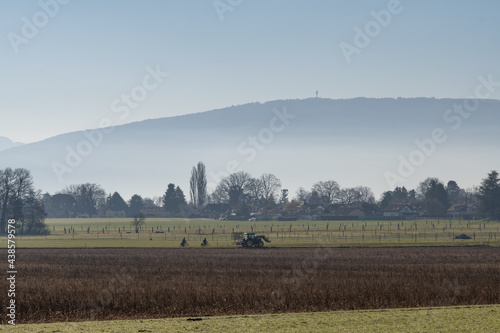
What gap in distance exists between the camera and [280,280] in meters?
35.9

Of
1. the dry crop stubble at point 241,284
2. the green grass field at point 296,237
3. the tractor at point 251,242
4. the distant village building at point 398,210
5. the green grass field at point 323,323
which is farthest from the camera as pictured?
the distant village building at point 398,210

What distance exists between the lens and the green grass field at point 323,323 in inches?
808

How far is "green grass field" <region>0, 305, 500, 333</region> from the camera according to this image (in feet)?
67.4

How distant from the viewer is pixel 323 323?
21.3 metres

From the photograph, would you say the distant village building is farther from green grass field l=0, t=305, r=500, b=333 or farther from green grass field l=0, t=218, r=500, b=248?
green grass field l=0, t=305, r=500, b=333

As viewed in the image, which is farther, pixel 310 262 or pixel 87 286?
pixel 310 262

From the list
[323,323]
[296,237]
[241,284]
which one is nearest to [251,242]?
[296,237]

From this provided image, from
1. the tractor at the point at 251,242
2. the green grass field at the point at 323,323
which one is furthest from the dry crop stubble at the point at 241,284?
the tractor at the point at 251,242

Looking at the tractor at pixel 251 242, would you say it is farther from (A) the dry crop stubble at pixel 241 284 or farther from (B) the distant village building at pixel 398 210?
(B) the distant village building at pixel 398 210

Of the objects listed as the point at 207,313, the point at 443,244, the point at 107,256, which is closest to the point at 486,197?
the point at 443,244

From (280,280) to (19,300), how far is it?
45.0 feet

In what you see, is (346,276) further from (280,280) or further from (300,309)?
(300,309)

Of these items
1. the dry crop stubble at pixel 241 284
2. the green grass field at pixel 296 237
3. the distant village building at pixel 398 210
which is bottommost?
the dry crop stubble at pixel 241 284

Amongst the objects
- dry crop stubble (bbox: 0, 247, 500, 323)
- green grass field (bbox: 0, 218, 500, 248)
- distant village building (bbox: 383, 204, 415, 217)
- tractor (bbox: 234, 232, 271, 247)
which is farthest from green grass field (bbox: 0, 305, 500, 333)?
distant village building (bbox: 383, 204, 415, 217)
